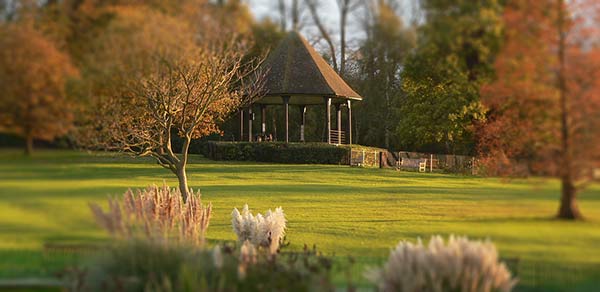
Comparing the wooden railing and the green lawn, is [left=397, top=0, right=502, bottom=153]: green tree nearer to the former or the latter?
the green lawn

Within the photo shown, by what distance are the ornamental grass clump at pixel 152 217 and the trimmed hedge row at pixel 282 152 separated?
69.2 feet

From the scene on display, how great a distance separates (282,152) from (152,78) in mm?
23087

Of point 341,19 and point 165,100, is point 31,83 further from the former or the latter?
point 341,19

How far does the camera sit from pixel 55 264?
31.5ft

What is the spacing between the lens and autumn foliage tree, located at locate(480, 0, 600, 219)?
8.02 meters

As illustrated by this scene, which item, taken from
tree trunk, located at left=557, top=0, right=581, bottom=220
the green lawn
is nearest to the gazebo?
the green lawn

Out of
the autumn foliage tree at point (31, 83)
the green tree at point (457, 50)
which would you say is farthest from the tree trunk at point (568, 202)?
the autumn foliage tree at point (31, 83)

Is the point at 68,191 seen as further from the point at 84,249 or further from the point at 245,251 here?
the point at 245,251

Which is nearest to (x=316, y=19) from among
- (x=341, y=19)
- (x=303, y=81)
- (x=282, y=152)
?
(x=341, y=19)

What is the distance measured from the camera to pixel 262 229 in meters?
12.7

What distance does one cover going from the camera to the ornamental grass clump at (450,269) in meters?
7.54

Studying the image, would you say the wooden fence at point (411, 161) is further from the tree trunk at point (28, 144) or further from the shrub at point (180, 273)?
the tree trunk at point (28, 144)

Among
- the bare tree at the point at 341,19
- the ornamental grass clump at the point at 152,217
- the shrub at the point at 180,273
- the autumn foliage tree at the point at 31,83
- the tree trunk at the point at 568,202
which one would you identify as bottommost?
the shrub at the point at 180,273

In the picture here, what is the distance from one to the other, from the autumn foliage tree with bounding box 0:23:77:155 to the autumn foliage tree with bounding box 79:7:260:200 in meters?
0.53
